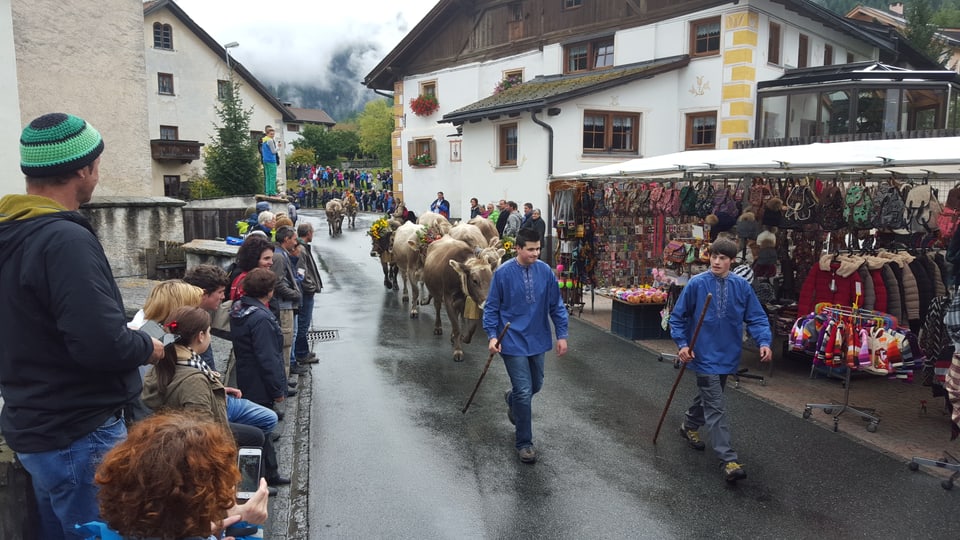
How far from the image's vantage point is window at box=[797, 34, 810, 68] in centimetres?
2072

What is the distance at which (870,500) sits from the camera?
16.7ft

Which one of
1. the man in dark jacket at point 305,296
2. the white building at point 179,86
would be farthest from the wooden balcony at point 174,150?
the man in dark jacket at point 305,296

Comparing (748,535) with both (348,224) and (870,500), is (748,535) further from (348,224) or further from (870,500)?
(348,224)

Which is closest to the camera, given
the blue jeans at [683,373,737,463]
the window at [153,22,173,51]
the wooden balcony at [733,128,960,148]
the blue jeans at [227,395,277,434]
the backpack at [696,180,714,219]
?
the blue jeans at [227,395,277,434]

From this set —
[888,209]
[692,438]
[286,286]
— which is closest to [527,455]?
[692,438]

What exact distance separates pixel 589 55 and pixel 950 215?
55.6 feet

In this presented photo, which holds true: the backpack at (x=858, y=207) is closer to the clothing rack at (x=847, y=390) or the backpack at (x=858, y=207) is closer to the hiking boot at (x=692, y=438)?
the clothing rack at (x=847, y=390)

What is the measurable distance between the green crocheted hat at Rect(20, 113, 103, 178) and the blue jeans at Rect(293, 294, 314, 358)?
234 inches

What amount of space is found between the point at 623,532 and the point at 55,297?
3793 mm

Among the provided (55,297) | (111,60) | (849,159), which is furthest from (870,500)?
(111,60)

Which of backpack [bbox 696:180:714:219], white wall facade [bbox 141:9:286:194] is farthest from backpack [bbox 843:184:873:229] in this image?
white wall facade [bbox 141:9:286:194]

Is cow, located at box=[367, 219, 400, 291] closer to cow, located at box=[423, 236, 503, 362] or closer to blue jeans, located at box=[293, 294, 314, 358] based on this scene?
cow, located at box=[423, 236, 503, 362]

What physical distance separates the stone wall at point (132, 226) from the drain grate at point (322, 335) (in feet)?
14.4

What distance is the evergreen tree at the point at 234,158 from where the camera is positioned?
74.8 feet
